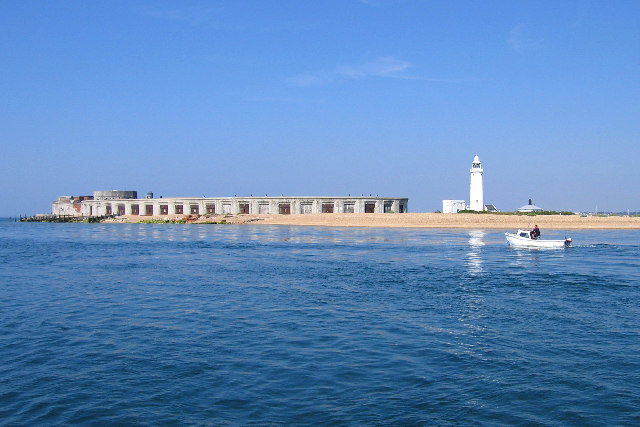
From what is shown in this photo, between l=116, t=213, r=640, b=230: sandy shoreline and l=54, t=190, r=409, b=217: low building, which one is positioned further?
l=54, t=190, r=409, b=217: low building

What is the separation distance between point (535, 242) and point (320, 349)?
130 ft

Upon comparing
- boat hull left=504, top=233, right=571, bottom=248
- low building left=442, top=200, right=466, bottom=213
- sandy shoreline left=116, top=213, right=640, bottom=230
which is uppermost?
low building left=442, top=200, right=466, bottom=213

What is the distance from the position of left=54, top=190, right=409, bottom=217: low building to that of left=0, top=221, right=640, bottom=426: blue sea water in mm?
87240

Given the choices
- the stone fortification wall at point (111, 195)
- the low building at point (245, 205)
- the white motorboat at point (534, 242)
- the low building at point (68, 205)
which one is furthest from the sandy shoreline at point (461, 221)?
the low building at point (68, 205)

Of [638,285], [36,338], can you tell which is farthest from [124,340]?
[638,285]

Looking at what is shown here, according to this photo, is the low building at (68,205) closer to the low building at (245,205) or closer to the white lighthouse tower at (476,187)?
the low building at (245,205)

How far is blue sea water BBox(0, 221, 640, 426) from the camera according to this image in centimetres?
1036

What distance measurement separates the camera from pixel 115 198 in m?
142

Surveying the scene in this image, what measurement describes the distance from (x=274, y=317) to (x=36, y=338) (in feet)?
22.9

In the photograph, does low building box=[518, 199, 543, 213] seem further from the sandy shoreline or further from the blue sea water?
the blue sea water

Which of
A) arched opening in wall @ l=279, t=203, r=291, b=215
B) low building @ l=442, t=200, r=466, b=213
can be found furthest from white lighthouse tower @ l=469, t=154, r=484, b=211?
arched opening in wall @ l=279, t=203, r=291, b=215

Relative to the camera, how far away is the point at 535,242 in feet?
161

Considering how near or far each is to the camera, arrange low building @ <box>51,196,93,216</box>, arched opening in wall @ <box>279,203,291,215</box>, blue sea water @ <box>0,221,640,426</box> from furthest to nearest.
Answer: low building @ <box>51,196,93,216</box>
arched opening in wall @ <box>279,203,291,215</box>
blue sea water @ <box>0,221,640,426</box>

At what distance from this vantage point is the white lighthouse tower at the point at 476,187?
347 ft
